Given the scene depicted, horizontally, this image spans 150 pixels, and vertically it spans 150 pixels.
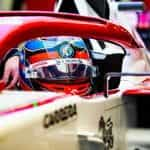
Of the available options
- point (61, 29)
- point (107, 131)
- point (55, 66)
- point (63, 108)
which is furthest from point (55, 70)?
point (63, 108)

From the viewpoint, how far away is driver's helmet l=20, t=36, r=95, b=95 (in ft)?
6.07

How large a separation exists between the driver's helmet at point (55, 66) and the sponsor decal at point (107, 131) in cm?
13

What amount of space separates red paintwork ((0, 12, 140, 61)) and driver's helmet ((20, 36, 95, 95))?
5 cm

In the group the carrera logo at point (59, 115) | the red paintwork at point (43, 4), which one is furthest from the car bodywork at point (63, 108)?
the red paintwork at point (43, 4)

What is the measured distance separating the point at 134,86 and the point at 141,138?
19 centimetres

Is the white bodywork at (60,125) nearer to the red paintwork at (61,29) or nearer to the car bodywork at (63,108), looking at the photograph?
the car bodywork at (63,108)

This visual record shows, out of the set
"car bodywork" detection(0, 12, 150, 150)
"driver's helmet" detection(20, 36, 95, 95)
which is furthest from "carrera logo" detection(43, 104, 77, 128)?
"driver's helmet" detection(20, 36, 95, 95)

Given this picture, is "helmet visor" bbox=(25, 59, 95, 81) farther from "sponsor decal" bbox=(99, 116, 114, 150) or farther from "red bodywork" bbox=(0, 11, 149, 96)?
"sponsor decal" bbox=(99, 116, 114, 150)

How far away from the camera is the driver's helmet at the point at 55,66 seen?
1.85 m

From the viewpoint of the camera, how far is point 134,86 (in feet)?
6.63

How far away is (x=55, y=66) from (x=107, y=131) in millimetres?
257

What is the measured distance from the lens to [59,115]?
1359 millimetres

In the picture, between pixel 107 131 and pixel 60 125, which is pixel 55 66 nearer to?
pixel 107 131

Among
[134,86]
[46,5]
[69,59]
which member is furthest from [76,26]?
[46,5]
